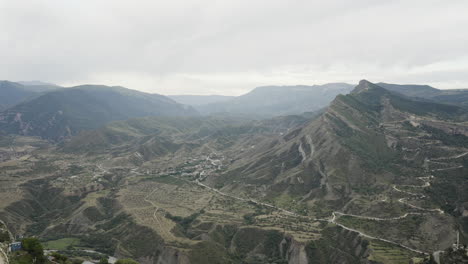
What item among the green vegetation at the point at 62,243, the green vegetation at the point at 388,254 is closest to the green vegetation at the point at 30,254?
the green vegetation at the point at 62,243

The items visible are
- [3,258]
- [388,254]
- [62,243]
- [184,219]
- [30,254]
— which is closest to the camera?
[3,258]

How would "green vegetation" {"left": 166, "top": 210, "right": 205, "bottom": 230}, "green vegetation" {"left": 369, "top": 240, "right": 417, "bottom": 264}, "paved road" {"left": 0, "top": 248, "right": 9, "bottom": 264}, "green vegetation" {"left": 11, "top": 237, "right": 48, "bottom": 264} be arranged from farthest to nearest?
"green vegetation" {"left": 166, "top": 210, "right": 205, "bottom": 230}
"green vegetation" {"left": 369, "top": 240, "right": 417, "bottom": 264}
"green vegetation" {"left": 11, "top": 237, "right": 48, "bottom": 264}
"paved road" {"left": 0, "top": 248, "right": 9, "bottom": 264}

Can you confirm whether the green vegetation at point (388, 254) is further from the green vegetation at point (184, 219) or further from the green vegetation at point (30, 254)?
the green vegetation at point (30, 254)

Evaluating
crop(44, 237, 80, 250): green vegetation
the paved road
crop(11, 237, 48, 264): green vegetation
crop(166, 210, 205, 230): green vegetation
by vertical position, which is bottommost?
crop(44, 237, 80, 250): green vegetation

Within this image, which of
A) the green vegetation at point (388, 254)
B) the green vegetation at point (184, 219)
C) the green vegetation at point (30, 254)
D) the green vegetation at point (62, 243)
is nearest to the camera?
the green vegetation at point (30, 254)

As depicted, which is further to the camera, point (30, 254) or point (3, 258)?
point (30, 254)

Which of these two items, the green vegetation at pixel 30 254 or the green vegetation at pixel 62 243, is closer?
the green vegetation at pixel 30 254

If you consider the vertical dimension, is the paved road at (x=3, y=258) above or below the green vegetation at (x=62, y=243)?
above

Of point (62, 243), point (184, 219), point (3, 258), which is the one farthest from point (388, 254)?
point (62, 243)

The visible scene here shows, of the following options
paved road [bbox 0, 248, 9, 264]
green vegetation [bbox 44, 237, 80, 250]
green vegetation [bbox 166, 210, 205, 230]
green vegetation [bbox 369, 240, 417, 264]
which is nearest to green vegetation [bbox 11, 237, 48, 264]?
paved road [bbox 0, 248, 9, 264]

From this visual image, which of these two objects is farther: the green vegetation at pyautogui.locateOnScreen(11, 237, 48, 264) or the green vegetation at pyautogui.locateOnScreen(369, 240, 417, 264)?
the green vegetation at pyautogui.locateOnScreen(369, 240, 417, 264)

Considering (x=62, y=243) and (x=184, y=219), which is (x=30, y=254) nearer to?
(x=62, y=243)

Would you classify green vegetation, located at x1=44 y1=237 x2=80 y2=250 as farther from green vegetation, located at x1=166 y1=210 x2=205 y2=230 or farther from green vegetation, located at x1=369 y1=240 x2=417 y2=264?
green vegetation, located at x1=369 y1=240 x2=417 y2=264

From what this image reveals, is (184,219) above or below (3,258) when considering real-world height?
below
